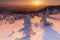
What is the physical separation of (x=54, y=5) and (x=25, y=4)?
248 mm

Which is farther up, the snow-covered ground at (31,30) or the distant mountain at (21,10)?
the distant mountain at (21,10)

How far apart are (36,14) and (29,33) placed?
173 mm

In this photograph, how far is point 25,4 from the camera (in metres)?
1.19

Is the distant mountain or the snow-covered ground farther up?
the distant mountain

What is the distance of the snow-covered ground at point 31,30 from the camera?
3.80 feet

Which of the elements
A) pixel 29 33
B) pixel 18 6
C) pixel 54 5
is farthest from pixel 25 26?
pixel 54 5

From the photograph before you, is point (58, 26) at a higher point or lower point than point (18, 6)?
lower

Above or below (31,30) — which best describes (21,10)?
above

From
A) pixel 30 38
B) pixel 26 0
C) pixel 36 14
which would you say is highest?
pixel 26 0

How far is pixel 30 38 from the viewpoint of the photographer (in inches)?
45.6

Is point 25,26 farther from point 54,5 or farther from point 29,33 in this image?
point 54,5

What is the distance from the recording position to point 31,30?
1.18 meters

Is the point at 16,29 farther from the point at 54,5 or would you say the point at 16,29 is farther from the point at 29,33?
the point at 54,5

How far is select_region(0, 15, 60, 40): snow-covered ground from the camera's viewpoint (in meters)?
1.16
